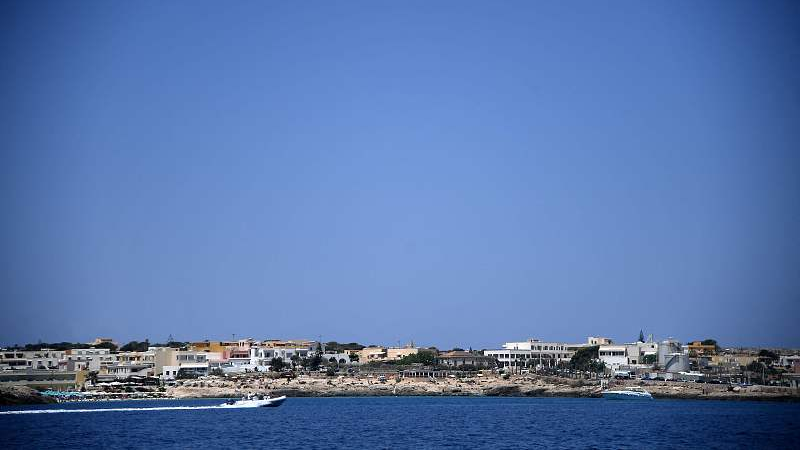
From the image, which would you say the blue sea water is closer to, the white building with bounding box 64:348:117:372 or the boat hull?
the boat hull

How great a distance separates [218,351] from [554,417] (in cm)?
6762

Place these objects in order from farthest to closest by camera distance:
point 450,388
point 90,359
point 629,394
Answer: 1. point 90,359
2. point 450,388
3. point 629,394

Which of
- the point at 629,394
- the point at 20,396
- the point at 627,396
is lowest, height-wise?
the point at 627,396

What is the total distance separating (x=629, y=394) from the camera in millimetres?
96375

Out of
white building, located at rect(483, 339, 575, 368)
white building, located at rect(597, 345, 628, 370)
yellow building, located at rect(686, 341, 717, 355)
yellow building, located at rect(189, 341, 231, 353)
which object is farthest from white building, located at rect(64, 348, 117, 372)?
yellow building, located at rect(686, 341, 717, 355)

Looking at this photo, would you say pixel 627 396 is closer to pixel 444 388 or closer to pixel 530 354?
pixel 444 388

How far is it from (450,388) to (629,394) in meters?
17.9

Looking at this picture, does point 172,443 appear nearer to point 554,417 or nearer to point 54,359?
point 554,417

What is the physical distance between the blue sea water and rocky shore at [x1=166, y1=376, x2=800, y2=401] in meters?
15.1

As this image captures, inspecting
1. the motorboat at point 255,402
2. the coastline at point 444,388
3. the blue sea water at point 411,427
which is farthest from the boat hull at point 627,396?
the motorboat at point 255,402

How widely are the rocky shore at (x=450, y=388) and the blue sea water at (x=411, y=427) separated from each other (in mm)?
15083

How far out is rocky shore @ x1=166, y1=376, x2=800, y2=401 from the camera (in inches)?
3600

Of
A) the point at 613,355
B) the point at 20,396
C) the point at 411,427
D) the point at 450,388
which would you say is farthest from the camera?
the point at 613,355

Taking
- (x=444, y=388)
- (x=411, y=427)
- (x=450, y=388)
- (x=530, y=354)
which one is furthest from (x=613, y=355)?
(x=411, y=427)
